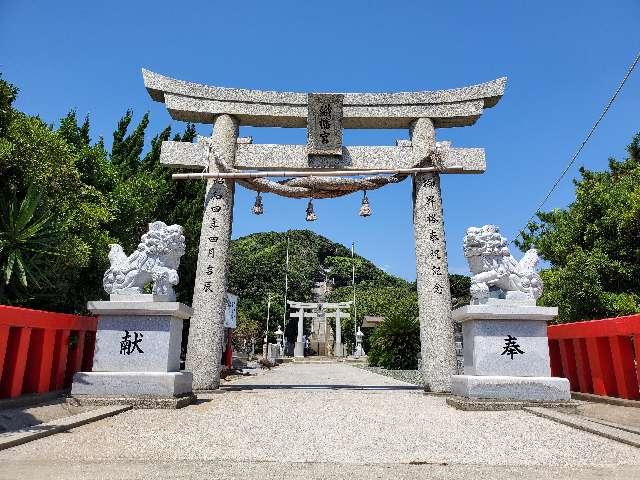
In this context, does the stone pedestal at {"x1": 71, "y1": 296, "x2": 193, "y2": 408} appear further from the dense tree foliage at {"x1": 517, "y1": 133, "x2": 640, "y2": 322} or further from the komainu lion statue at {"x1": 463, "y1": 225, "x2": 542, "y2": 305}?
the dense tree foliage at {"x1": 517, "y1": 133, "x2": 640, "y2": 322}

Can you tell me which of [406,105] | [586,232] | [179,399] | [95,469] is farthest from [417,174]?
[586,232]

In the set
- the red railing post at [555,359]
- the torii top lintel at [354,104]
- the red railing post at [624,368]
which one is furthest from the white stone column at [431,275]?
the red railing post at [624,368]

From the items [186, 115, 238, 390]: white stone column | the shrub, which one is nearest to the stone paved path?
[186, 115, 238, 390]: white stone column

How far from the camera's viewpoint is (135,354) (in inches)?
245

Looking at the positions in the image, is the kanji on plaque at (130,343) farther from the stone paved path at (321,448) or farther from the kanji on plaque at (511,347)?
the kanji on plaque at (511,347)

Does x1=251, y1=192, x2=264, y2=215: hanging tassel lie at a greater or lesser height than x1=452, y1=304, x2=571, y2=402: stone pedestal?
greater

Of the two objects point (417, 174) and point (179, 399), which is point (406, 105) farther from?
point (179, 399)

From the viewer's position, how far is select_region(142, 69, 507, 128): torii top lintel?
9.14 metres

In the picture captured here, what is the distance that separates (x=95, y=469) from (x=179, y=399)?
3.11 metres

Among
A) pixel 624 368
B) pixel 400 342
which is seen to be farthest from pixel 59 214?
pixel 400 342

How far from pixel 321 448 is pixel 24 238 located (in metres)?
6.93

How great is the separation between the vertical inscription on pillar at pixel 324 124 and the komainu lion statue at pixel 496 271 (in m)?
3.65

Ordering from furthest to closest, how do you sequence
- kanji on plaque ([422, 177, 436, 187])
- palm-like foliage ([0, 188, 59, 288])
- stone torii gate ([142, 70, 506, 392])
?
kanji on plaque ([422, 177, 436, 187]) < stone torii gate ([142, 70, 506, 392]) < palm-like foliage ([0, 188, 59, 288])

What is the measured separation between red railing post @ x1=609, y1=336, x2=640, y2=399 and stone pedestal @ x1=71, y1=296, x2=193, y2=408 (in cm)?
594
